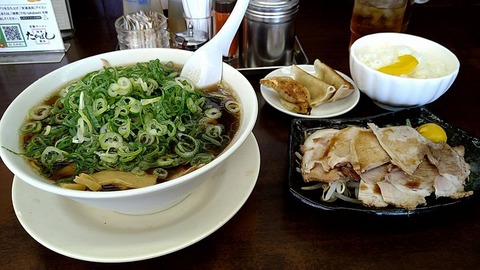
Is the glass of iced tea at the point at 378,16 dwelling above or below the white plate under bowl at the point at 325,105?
above

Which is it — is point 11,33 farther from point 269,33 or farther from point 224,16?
point 269,33

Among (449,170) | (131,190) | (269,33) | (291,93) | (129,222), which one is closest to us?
(131,190)

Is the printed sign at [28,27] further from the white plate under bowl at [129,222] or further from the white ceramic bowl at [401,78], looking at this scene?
the white ceramic bowl at [401,78]

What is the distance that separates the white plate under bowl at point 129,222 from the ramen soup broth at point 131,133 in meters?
0.09

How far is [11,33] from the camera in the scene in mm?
1517

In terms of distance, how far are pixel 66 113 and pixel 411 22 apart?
5.10 feet

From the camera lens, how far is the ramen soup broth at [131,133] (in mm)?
823

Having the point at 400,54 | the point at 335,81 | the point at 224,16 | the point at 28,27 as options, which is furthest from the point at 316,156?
the point at 28,27

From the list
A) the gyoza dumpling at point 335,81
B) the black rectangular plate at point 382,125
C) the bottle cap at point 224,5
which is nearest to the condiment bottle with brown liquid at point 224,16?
the bottle cap at point 224,5

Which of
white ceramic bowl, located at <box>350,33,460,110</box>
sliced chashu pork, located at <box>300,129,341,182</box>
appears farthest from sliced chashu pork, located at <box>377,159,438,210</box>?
white ceramic bowl, located at <box>350,33,460,110</box>

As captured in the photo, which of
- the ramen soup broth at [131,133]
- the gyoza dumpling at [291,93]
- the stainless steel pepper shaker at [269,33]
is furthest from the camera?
the stainless steel pepper shaker at [269,33]

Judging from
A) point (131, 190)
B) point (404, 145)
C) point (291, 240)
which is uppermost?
point (131, 190)

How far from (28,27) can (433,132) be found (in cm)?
143

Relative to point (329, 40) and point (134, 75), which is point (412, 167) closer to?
point (134, 75)
